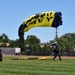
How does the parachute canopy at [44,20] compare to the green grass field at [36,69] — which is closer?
the green grass field at [36,69]

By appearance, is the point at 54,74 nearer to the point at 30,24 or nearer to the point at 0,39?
the point at 30,24

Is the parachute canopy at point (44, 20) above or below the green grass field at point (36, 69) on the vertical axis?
above

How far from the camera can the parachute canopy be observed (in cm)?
4012

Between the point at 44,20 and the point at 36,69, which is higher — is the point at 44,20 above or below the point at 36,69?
above

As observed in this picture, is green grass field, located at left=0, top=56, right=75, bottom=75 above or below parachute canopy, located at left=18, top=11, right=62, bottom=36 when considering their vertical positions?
below

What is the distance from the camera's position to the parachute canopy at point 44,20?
132 feet

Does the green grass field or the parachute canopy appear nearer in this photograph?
the green grass field

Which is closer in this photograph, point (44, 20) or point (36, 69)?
point (36, 69)

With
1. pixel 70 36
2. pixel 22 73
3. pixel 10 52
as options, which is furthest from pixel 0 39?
pixel 22 73

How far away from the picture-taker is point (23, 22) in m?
41.4

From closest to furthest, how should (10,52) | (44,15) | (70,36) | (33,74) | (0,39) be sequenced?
(33,74), (44,15), (10,52), (0,39), (70,36)

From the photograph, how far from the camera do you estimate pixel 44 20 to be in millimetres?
40094

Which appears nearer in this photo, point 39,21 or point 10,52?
point 39,21

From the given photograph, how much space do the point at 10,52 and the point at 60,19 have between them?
43.5m
